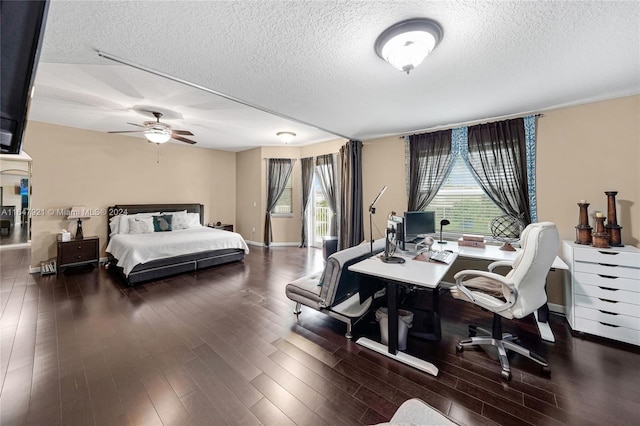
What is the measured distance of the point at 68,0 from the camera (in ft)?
4.57

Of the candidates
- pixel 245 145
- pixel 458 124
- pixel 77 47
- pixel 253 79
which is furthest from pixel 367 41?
pixel 245 145

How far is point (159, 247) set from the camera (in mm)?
3846

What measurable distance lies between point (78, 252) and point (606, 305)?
7364 mm

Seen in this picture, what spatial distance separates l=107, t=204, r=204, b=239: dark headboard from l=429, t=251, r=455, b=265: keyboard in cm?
563

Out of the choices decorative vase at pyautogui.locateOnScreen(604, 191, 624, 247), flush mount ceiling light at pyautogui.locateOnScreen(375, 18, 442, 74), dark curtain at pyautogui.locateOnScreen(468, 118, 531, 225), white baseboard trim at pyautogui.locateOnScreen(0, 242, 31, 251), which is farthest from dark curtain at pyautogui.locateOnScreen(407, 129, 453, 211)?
white baseboard trim at pyautogui.locateOnScreen(0, 242, 31, 251)

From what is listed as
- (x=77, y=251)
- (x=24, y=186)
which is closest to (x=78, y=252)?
(x=77, y=251)

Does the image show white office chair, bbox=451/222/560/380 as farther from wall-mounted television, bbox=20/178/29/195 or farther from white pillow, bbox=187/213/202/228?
wall-mounted television, bbox=20/178/29/195

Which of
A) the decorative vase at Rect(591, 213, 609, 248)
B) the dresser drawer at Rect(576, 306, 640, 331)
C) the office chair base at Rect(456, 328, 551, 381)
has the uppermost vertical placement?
the decorative vase at Rect(591, 213, 609, 248)

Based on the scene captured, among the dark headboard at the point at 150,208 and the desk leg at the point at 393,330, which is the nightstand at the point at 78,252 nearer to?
the dark headboard at the point at 150,208

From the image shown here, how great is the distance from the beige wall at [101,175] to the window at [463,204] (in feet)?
18.7

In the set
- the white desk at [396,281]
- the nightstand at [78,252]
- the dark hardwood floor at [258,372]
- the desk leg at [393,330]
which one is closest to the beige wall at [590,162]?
the dark hardwood floor at [258,372]

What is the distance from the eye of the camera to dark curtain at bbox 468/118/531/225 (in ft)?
10.2

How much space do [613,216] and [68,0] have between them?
4.96 metres

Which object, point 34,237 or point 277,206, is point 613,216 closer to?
point 277,206
